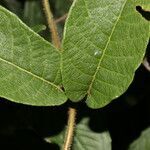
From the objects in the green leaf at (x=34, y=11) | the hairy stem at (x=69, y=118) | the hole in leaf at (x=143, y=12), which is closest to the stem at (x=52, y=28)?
the hairy stem at (x=69, y=118)

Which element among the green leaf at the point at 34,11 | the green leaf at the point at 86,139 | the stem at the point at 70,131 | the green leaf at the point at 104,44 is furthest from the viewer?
the green leaf at the point at 34,11

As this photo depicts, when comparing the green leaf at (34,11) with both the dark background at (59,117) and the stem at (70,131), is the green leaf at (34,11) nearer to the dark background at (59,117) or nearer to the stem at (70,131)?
the dark background at (59,117)

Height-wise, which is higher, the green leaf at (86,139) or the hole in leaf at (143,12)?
the hole in leaf at (143,12)

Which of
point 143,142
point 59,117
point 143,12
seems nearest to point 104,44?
point 143,12

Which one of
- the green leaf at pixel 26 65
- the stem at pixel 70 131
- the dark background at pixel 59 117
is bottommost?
the dark background at pixel 59 117

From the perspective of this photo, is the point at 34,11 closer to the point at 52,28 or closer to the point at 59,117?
the point at 59,117

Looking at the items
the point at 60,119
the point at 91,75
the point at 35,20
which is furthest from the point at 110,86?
the point at 35,20

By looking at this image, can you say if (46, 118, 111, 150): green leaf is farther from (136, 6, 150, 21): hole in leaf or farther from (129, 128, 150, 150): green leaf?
(136, 6, 150, 21): hole in leaf

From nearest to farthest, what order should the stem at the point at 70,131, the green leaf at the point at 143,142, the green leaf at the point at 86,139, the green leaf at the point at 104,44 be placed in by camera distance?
1. the green leaf at the point at 104,44
2. the stem at the point at 70,131
3. the green leaf at the point at 86,139
4. the green leaf at the point at 143,142
